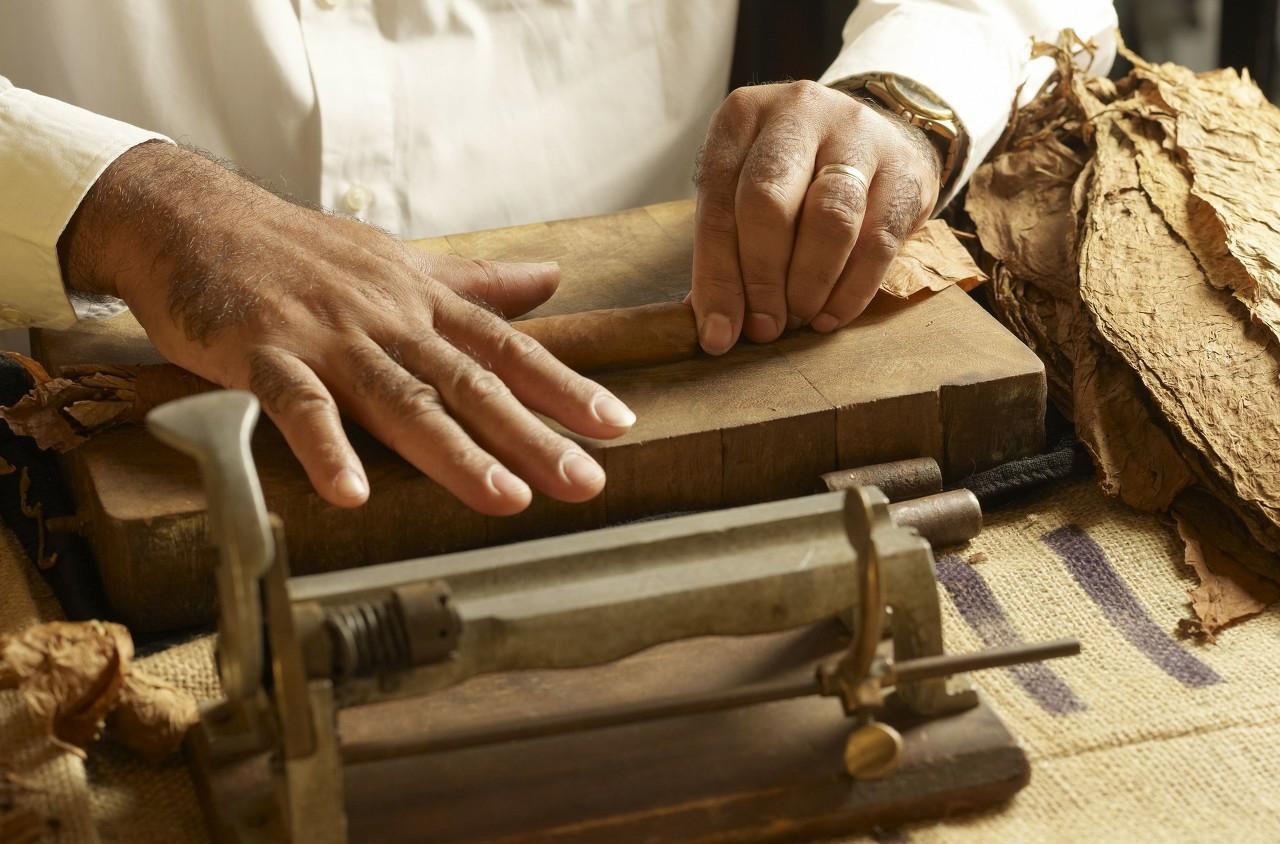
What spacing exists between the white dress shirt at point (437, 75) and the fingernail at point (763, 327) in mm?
399

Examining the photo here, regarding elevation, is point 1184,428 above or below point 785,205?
below

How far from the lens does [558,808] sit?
0.82 meters

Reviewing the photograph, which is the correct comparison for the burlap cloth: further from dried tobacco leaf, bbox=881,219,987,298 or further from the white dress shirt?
the white dress shirt

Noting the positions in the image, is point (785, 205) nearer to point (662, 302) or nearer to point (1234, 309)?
point (662, 302)

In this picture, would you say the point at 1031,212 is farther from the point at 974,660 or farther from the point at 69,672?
the point at 69,672

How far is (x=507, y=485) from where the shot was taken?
0.99 m

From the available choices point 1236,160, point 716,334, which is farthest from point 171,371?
point 1236,160

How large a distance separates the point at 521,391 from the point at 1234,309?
0.64 m

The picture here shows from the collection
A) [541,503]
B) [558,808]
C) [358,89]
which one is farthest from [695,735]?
[358,89]

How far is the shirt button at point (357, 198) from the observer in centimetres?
164

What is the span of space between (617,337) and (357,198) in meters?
0.58

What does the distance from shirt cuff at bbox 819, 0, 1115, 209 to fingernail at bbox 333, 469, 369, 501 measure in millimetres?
791

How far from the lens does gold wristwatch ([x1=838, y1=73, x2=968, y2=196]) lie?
1.48 metres

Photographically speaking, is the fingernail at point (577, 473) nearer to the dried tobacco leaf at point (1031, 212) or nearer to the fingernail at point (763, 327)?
the fingernail at point (763, 327)
